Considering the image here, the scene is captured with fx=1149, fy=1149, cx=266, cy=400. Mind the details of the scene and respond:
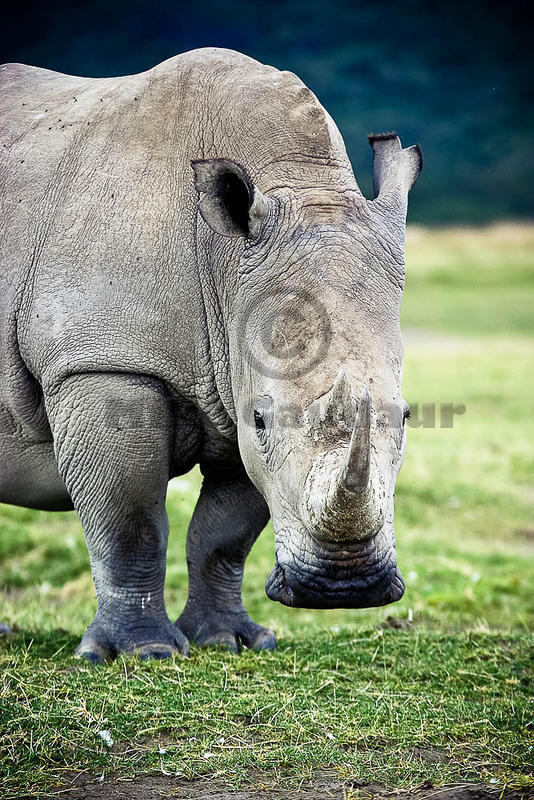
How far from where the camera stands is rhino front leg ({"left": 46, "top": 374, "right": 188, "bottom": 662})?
6.12 m

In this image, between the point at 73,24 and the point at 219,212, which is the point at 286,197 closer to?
the point at 219,212

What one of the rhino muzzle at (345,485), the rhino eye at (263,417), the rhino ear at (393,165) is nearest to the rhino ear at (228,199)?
the rhino ear at (393,165)

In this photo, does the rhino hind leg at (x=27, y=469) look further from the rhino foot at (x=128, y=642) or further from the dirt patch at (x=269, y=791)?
the dirt patch at (x=269, y=791)

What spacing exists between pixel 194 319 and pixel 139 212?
0.64 m

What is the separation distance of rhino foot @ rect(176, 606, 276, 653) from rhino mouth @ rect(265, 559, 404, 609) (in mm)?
1890

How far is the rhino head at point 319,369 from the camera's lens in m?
4.92

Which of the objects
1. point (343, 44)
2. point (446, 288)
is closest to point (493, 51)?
point (343, 44)

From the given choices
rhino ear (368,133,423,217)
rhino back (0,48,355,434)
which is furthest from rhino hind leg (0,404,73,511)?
rhino ear (368,133,423,217)

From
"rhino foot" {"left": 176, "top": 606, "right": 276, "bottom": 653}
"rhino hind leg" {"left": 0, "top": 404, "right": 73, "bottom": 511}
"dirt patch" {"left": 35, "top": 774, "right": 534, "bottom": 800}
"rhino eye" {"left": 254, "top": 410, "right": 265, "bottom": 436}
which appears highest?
"rhino eye" {"left": 254, "top": 410, "right": 265, "bottom": 436}

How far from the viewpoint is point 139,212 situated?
6.10 meters

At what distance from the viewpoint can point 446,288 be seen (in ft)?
160

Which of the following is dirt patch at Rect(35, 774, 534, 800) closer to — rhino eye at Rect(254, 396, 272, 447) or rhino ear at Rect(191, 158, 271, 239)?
rhino eye at Rect(254, 396, 272, 447)

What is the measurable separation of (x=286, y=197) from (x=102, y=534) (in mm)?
2123

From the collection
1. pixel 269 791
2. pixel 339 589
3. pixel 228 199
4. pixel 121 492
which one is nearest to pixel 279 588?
pixel 339 589
